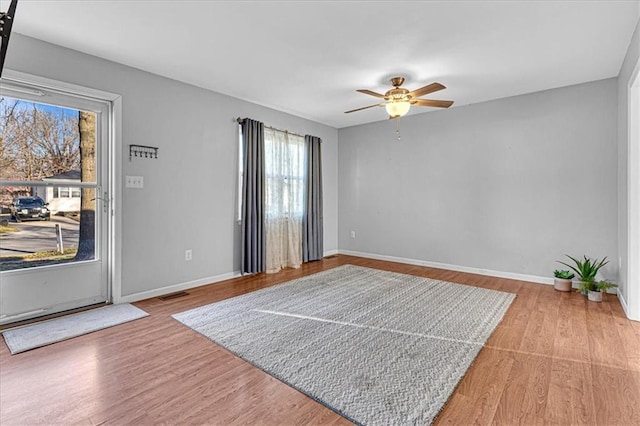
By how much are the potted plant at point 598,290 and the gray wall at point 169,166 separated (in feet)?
14.1

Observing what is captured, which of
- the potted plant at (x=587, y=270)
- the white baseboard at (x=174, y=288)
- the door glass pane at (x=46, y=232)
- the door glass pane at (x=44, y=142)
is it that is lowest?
the white baseboard at (x=174, y=288)

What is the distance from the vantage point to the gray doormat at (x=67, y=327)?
8.09 ft

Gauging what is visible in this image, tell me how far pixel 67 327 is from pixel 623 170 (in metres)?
5.55

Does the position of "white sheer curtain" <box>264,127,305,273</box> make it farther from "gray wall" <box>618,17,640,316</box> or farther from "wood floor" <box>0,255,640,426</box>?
"gray wall" <box>618,17,640,316</box>

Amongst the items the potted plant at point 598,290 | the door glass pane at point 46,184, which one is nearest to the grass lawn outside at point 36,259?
the door glass pane at point 46,184

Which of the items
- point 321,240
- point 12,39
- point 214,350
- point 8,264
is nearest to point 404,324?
point 214,350

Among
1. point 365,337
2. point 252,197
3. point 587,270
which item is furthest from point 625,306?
point 252,197

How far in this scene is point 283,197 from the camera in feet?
16.8

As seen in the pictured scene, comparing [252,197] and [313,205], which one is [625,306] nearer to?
[313,205]

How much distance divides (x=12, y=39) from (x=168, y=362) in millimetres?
2989

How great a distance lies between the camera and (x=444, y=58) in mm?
3211

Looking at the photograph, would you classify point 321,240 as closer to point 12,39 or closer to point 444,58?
point 444,58

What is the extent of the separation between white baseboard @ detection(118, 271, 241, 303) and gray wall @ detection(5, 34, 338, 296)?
0.12 ft

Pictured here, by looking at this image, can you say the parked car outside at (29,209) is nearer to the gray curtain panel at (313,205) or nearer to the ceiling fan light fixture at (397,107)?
the gray curtain panel at (313,205)
